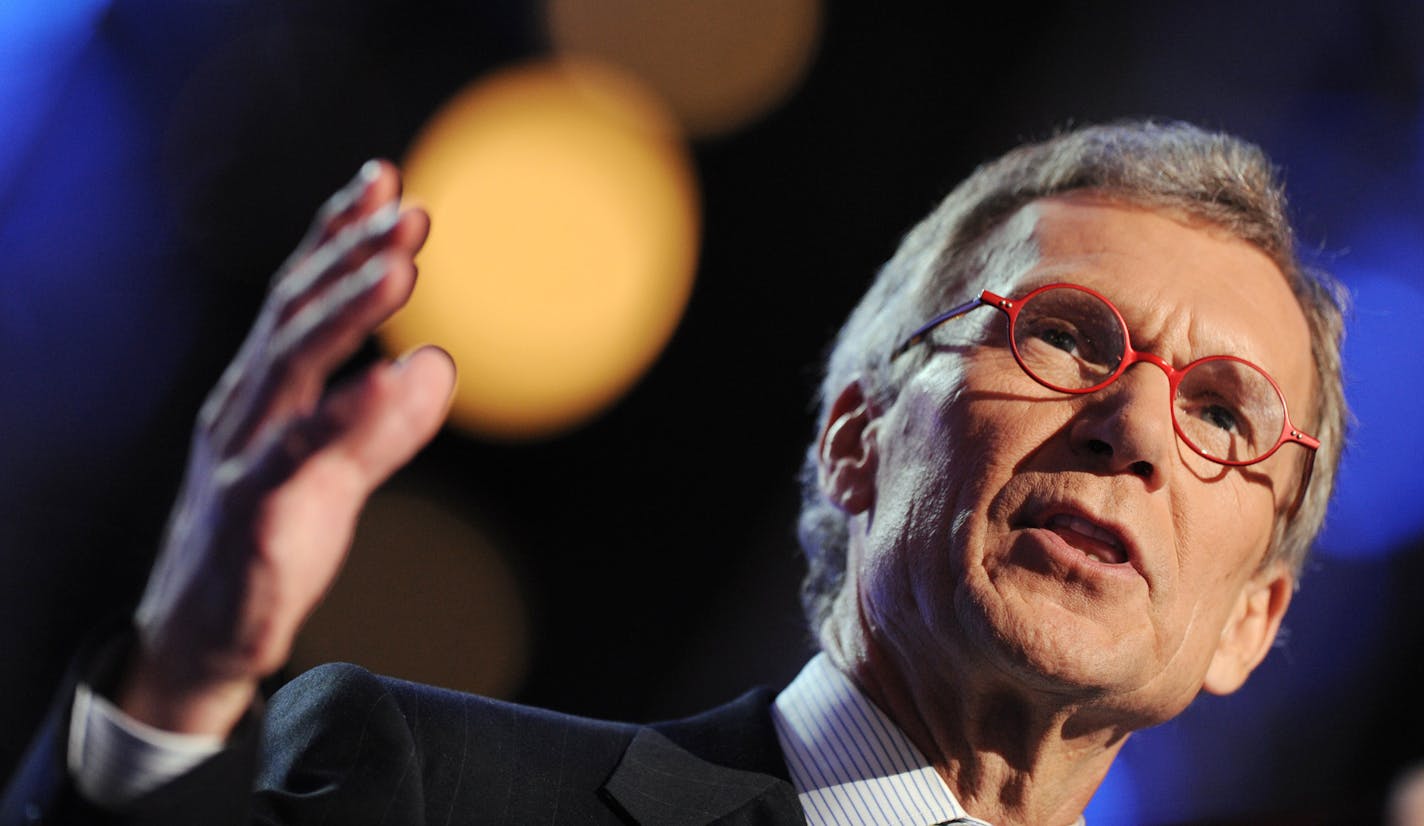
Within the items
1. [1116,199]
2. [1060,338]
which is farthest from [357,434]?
[1116,199]

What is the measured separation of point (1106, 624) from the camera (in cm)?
188

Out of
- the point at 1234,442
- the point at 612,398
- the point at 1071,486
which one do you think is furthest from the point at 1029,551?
the point at 612,398

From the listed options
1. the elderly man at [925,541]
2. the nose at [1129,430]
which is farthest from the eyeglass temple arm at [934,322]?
the nose at [1129,430]

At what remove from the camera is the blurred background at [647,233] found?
126 inches

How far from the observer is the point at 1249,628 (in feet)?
8.01

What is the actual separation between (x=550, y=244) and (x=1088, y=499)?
2748 mm

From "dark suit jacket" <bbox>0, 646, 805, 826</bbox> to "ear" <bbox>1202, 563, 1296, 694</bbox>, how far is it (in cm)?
93

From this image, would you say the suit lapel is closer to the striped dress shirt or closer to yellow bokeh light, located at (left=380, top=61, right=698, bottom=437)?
the striped dress shirt

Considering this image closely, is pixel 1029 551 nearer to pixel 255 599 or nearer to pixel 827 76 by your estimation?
pixel 255 599

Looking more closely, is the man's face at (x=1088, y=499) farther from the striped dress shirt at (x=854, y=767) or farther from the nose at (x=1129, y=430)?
the striped dress shirt at (x=854, y=767)

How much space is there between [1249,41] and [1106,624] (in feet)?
10.5

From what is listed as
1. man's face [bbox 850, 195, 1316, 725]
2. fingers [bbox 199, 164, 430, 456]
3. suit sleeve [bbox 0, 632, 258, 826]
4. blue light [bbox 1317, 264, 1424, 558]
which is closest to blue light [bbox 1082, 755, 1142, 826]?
blue light [bbox 1317, 264, 1424, 558]

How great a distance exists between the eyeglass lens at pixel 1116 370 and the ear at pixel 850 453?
381mm

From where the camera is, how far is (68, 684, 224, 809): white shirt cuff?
3.91 ft
